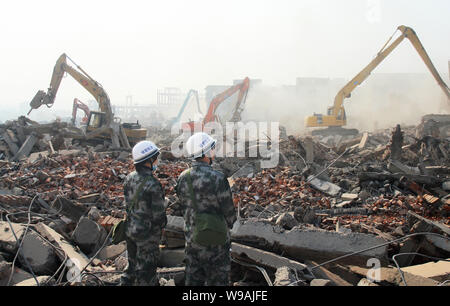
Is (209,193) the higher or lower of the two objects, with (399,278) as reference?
higher

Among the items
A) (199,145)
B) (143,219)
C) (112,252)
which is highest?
(199,145)

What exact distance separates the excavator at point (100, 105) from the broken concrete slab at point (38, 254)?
1098 cm

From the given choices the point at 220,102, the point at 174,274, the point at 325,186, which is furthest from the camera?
the point at 220,102

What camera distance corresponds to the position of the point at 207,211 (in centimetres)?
330

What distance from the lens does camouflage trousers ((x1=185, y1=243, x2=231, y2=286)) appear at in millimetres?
3277

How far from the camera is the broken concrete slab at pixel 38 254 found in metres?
4.25

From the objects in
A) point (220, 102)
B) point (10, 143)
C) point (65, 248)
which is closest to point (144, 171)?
point (65, 248)

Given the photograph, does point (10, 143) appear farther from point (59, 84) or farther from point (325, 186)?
point (325, 186)

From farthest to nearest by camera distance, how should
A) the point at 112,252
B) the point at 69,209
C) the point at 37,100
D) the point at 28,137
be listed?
1. the point at 37,100
2. the point at 28,137
3. the point at 69,209
4. the point at 112,252

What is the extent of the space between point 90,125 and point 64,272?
42.5 ft

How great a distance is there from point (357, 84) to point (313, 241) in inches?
657

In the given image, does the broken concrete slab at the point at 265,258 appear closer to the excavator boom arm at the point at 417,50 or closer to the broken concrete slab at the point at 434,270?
the broken concrete slab at the point at 434,270

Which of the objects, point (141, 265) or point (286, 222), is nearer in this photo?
point (141, 265)
